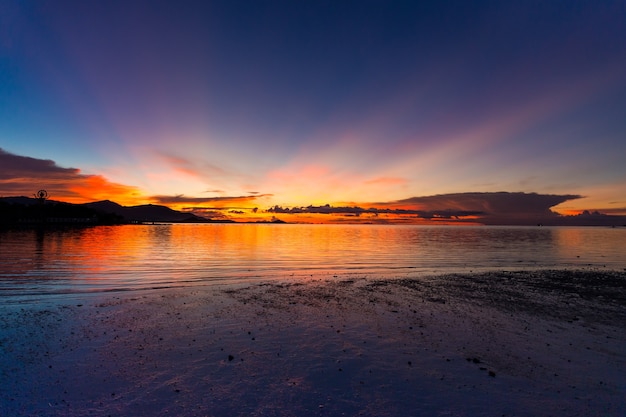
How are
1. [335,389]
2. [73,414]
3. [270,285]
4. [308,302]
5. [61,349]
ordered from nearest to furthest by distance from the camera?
[73,414]
[335,389]
[61,349]
[308,302]
[270,285]

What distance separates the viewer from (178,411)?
24.6ft

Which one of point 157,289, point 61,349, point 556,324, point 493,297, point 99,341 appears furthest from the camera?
point 157,289

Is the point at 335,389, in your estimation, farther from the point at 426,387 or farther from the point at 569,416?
the point at 569,416

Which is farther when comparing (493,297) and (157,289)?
Result: (157,289)

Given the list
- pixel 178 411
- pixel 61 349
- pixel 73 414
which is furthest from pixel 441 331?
pixel 61 349

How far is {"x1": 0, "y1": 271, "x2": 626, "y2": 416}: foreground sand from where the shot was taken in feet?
26.1

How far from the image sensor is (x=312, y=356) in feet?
35.4

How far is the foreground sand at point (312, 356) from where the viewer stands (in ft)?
26.1

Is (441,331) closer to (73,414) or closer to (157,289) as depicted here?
(73,414)

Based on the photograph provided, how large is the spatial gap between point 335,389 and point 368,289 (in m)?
14.1

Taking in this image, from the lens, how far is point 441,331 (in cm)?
1345

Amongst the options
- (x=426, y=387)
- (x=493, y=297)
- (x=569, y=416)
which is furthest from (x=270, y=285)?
(x=569, y=416)

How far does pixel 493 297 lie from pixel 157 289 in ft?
70.1

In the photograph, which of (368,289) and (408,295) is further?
(368,289)
